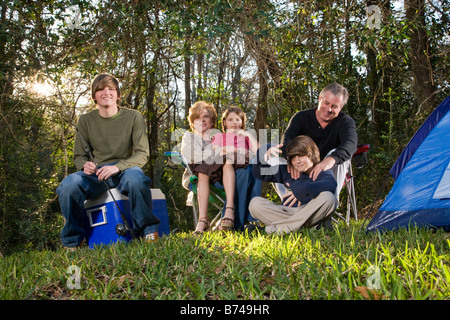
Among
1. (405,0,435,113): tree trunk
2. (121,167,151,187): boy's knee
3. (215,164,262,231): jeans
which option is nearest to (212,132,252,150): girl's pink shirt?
(215,164,262,231): jeans

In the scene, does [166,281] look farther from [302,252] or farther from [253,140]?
[253,140]

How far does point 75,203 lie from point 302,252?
1483 millimetres

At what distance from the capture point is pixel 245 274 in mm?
1638

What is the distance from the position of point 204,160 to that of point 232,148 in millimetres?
224

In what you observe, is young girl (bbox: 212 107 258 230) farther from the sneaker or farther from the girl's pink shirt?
the sneaker

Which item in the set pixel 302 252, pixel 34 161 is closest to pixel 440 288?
pixel 302 252

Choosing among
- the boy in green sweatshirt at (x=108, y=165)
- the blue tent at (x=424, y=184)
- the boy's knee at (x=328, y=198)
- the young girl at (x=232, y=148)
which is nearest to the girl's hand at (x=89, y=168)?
the boy in green sweatshirt at (x=108, y=165)

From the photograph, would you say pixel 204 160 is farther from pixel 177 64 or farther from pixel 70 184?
pixel 177 64

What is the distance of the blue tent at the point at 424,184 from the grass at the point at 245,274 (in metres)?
0.49

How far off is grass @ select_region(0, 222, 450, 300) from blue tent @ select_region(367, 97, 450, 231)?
1.61 feet

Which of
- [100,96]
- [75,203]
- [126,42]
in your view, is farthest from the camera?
[126,42]

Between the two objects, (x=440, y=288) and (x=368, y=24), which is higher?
(x=368, y=24)

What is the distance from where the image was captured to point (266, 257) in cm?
186

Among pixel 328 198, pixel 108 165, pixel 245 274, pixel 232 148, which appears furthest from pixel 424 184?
pixel 108 165
